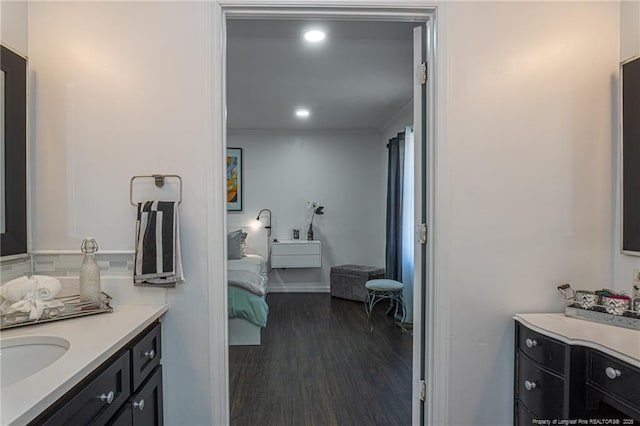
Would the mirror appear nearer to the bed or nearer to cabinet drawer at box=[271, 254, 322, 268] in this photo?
the bed

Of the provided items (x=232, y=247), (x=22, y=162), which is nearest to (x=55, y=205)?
(x=22, y=162)

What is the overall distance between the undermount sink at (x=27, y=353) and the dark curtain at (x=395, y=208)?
383 cm

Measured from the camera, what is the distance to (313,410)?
2.40m

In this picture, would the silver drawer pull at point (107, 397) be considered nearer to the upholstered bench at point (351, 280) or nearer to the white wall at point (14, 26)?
the white wall at point (14, 26)

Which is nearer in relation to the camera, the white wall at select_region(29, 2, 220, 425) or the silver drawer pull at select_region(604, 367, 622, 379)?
the silver drawer pull at select_region(604, 367, 622, 379)

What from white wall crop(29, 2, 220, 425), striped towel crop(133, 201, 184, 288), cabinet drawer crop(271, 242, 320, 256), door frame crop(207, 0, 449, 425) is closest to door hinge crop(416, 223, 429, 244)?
door frame crop(207, 0, 449, 425)

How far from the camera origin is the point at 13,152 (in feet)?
4.96

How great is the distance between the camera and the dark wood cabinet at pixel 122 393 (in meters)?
0.94

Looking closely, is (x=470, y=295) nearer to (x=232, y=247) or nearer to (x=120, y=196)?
(x=120, y=196)

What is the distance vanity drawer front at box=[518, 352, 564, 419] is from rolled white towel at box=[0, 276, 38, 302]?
199cm

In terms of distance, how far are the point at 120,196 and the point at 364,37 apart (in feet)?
6.34

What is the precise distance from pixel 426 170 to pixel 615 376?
1032 mm

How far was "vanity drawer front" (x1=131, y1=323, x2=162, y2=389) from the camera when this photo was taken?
1340 mm

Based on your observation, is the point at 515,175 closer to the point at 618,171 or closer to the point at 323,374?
the point at 618,171
